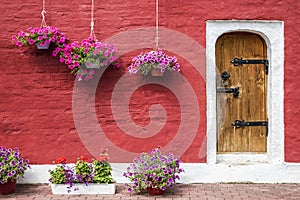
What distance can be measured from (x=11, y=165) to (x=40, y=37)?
1.71 m

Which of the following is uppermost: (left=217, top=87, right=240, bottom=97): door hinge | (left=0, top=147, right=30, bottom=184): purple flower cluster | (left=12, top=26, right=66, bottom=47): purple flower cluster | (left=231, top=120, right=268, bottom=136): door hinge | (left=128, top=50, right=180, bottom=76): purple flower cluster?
(left=12, top=26, right=66, bottom=47): purple flower cluster

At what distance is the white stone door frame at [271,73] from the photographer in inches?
243

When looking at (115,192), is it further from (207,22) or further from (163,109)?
(207,22)

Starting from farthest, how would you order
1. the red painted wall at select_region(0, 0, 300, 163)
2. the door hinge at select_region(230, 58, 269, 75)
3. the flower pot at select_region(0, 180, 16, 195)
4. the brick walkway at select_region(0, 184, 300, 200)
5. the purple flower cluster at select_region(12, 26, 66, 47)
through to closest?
1. the door hinge at select_region(230, 58, 269, 75)
2. the red painted wall at select_region(0, 0, 300, 163)
3. the purple flower cluster at select_region(12, 26, 66, 47)
4. the flower pot at select_region(0, 180, 16, 195)
5. the brick walkway at select_region(0, 184, 300, 200)

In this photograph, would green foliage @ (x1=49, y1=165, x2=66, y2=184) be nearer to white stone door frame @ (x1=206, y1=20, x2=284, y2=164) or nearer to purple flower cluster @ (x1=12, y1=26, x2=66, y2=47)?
purple flower cluster @ (x1=12, y1=26, x2=66, y2=47)

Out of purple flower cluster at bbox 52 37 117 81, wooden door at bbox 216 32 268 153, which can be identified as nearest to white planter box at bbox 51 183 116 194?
purple flower cluster at bbox 52 37 117 81

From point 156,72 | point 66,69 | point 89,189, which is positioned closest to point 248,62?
point 156,72

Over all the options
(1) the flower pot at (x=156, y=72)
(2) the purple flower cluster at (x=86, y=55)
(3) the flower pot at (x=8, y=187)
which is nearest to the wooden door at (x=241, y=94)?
(1) the flower pot at (x=156, y=72)

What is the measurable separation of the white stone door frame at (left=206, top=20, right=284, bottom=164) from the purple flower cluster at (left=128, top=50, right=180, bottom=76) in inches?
21.1

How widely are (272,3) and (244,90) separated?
127cm

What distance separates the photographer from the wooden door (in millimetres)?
6371

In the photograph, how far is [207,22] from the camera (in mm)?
6164

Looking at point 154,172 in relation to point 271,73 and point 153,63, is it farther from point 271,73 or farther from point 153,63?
point 271,73

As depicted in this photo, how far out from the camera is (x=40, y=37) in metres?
5.88
